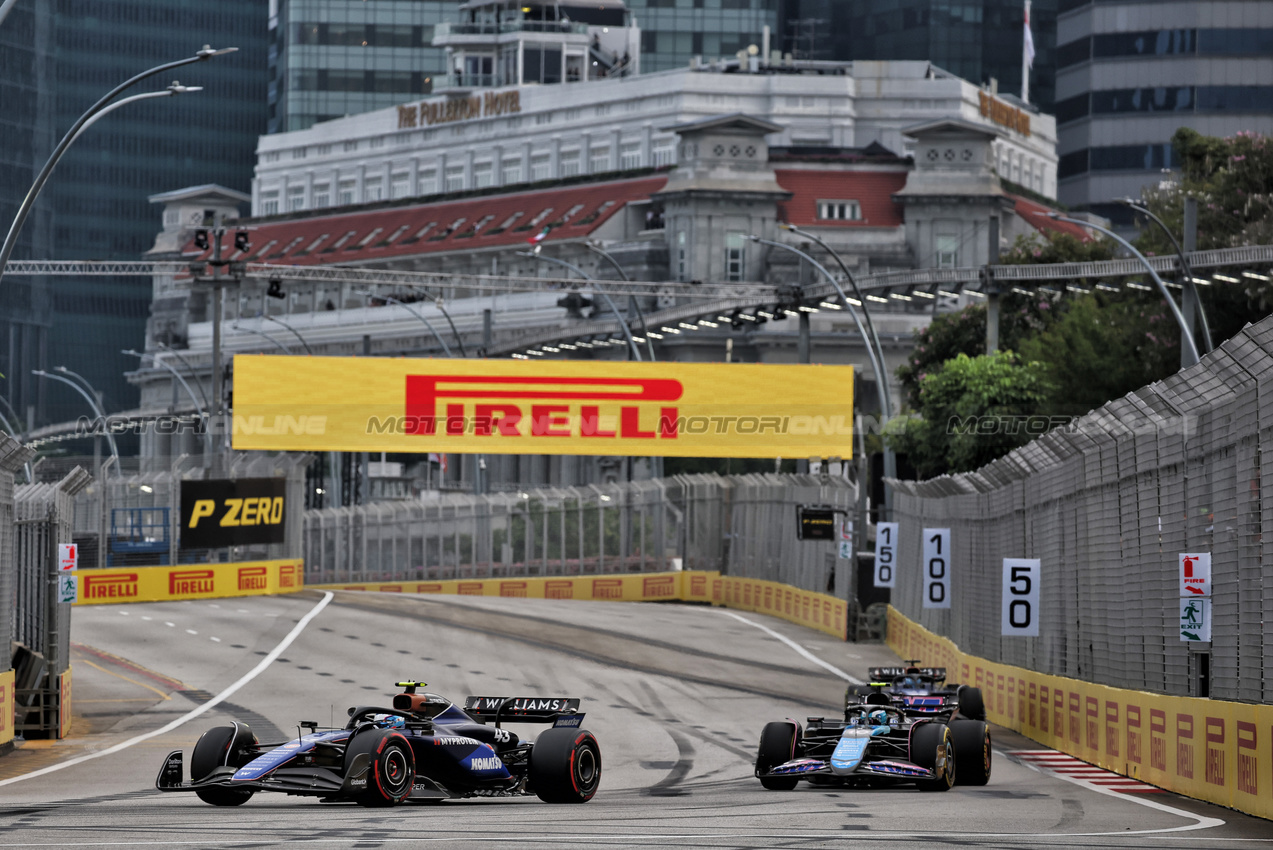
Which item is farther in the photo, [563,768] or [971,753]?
[971,753]

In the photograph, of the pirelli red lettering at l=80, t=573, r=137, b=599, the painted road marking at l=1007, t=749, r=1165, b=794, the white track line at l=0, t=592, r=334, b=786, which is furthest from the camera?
the pirelli red lettering at l=80, t=573, r=137, b=599

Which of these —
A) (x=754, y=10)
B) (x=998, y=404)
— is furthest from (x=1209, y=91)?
(x=998, y=404)

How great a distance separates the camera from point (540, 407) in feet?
172

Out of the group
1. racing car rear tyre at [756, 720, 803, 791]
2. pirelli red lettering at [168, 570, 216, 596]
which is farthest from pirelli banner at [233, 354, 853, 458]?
racing car rear tyre at [756, 720, 803, 791]

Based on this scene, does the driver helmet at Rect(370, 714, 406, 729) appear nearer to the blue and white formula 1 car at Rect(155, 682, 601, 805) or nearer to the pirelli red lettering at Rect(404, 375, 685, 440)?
the blue and white formula 1 car at Rect(155, 682, 601, 805)

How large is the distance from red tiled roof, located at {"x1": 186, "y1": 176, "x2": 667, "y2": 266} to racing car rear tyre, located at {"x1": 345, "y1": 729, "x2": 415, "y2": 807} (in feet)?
360

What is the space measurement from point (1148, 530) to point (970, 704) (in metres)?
4.05

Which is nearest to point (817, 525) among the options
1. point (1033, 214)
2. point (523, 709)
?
point (523, 709)

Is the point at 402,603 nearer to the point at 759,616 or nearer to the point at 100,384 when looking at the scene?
the point at 759,616

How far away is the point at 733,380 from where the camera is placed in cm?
5375

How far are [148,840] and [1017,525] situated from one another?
1611 centimetres

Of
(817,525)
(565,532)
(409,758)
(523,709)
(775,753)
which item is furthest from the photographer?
(565,532)

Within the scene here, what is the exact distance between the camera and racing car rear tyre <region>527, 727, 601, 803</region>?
56.0 ft

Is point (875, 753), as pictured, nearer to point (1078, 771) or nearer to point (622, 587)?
point (1078, 771)
